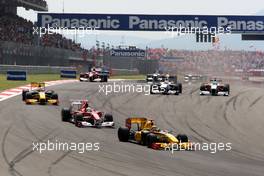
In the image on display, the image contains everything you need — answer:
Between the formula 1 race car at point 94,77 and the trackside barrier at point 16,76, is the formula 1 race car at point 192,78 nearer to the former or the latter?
the formula 1 race car at point 94,77

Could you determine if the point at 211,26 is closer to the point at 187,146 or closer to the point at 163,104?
the point at 163,104

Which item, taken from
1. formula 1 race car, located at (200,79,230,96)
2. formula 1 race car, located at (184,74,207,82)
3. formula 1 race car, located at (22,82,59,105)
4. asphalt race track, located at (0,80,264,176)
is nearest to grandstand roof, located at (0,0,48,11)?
formula 1 race car, located at (184,74,207,82)

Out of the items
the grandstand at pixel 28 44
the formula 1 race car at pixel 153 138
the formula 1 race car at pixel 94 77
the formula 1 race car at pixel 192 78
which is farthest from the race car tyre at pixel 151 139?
the formula 1 race car at pixel 192 78

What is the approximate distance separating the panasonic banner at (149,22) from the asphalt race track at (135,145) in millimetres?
21848

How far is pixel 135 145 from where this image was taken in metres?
14.1

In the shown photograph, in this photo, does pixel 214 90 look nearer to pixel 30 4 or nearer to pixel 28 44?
pixel 28 44

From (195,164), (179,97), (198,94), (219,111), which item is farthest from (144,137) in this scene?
(198,94)

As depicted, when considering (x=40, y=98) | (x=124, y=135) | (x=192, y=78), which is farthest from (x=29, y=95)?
(x=192, y=78)

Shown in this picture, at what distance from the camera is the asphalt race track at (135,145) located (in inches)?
432

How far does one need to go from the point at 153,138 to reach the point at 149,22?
37234 millimetres

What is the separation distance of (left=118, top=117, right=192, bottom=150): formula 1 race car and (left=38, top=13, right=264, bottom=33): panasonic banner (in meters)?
35.5

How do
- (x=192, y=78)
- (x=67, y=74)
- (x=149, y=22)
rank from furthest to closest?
(x=192, y=78)
(x=149, y=22)
(x=67, y=74)

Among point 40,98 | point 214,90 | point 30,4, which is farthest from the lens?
point 30,4

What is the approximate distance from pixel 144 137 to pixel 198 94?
17.8 meters
